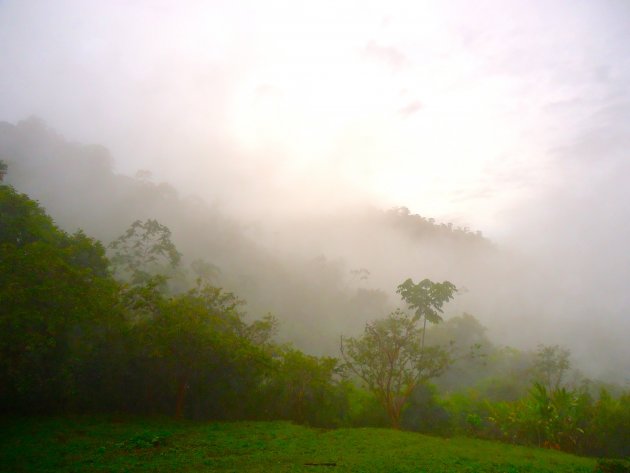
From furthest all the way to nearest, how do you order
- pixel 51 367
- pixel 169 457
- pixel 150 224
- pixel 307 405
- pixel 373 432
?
pixel 150 224 < pixel 307 405 < pixel 373 432 < pixel 51 367 < pixel 169 457

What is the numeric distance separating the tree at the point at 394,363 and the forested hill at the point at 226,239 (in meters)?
42.0

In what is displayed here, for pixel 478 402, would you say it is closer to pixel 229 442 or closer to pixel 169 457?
pixel 229 442

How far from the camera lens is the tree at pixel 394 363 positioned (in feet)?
71.8

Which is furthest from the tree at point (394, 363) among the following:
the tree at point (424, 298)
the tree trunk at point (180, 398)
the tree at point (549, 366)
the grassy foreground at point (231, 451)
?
the tree at point (549, 366)

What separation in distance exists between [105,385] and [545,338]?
10583 centimetres

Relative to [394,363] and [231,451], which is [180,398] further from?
[394,363]

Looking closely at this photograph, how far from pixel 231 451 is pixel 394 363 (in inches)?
463

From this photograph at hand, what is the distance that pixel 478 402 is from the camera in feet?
74.5

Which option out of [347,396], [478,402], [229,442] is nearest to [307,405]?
[347,396]

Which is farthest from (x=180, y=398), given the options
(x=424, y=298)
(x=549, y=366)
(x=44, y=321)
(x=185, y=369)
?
(x=549, y=366)

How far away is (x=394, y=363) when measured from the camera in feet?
73.4

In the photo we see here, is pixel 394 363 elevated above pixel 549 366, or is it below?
below

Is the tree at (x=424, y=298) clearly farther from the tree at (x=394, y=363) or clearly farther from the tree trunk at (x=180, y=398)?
the tree trunk at (x=180, y=398)

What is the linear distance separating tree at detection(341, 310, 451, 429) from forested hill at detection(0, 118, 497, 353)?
4199 centimetres
